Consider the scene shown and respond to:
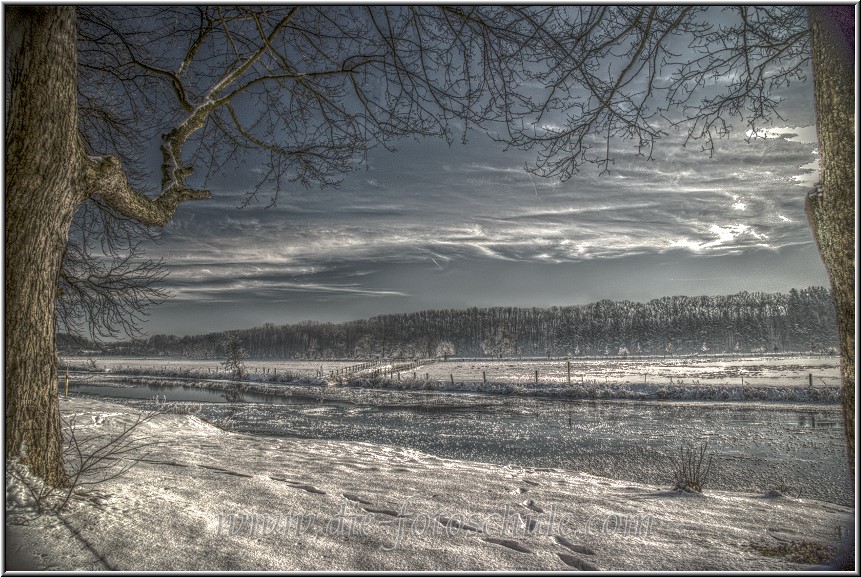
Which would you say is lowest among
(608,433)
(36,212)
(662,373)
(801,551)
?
(662,373)

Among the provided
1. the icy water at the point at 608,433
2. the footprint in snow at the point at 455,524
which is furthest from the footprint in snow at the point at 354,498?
the icy water at the point at 608,433

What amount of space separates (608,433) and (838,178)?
14140 millimetres

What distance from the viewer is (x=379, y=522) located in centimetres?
310

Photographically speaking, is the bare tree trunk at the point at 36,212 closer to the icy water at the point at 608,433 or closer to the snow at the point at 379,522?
the snow at the point at 379,522

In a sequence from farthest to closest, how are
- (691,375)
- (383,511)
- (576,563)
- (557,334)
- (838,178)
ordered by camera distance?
(557,334)
(691,375)
(383,511)
(576,563)
(838,178)

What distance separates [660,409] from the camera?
21797 millimetres

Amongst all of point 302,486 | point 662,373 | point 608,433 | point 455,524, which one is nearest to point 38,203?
point 302,486

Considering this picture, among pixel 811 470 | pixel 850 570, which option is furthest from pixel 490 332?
pixel 850 570

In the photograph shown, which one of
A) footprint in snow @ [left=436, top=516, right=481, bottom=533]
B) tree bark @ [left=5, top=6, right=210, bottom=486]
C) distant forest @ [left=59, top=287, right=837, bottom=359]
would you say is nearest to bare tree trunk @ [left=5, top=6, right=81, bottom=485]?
tree bark @ [left=5, top=6, right=210, bottom=486]

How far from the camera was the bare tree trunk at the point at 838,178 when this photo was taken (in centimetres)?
250

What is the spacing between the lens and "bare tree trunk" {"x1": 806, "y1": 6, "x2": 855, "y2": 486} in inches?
98.6

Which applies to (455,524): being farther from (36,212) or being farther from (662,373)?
(662,373)

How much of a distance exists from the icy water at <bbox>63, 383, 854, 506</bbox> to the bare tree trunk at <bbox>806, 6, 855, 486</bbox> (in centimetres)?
495

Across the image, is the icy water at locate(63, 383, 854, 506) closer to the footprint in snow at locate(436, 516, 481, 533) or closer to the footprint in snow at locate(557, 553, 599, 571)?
the footprint in snow at locate(557, 553, 599, 571)
